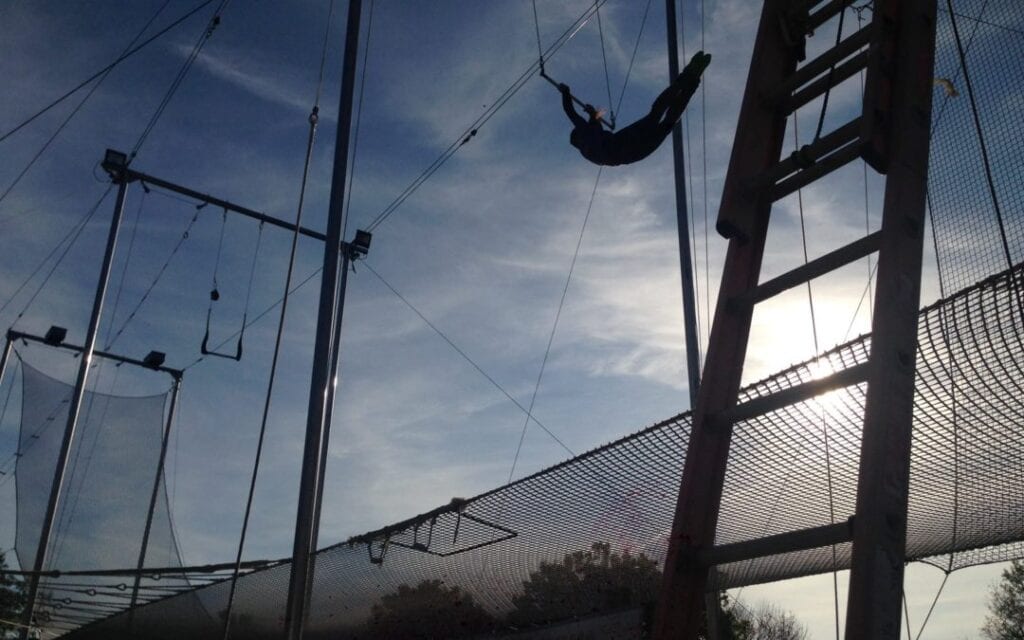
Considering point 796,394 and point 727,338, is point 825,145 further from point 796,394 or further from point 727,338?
point 796,394

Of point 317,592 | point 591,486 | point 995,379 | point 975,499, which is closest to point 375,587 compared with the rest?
point 317,592

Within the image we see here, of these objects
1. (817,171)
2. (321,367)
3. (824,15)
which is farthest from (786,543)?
(321,367)

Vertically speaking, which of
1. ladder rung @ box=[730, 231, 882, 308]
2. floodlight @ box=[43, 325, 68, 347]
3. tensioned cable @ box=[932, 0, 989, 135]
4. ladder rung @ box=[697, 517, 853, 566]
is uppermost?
floodlight @ box=[43, 325, 68, 347]

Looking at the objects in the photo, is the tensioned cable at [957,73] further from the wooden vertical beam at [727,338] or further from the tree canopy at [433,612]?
the tree canopy at [433,612]

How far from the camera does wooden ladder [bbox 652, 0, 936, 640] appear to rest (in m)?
1.81

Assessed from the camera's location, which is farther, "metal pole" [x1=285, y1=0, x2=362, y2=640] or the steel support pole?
the steel support pole

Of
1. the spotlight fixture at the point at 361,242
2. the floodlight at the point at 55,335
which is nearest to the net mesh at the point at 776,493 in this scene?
the spotlight fixture at the point at 361,242

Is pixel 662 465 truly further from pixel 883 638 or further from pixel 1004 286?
pixel 883 638

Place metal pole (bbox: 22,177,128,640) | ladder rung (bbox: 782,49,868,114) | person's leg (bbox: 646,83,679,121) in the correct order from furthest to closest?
metal pole (bbox: 22,177,128,640), person's leg (bbox: 646,83,679,121), ladder rung (bbox: 782,49,868,114)

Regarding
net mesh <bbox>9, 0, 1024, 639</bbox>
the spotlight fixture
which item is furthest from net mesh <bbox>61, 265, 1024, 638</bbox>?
the spotlight fixture

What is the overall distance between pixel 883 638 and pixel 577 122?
282cm

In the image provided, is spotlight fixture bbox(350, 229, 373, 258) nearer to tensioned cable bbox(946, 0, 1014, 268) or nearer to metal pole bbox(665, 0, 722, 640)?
metal pole bbox(665, 0, 722, 640)

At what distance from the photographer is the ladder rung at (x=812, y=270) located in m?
2.15

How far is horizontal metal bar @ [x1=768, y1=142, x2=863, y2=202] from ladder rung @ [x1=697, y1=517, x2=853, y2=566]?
0.90m
